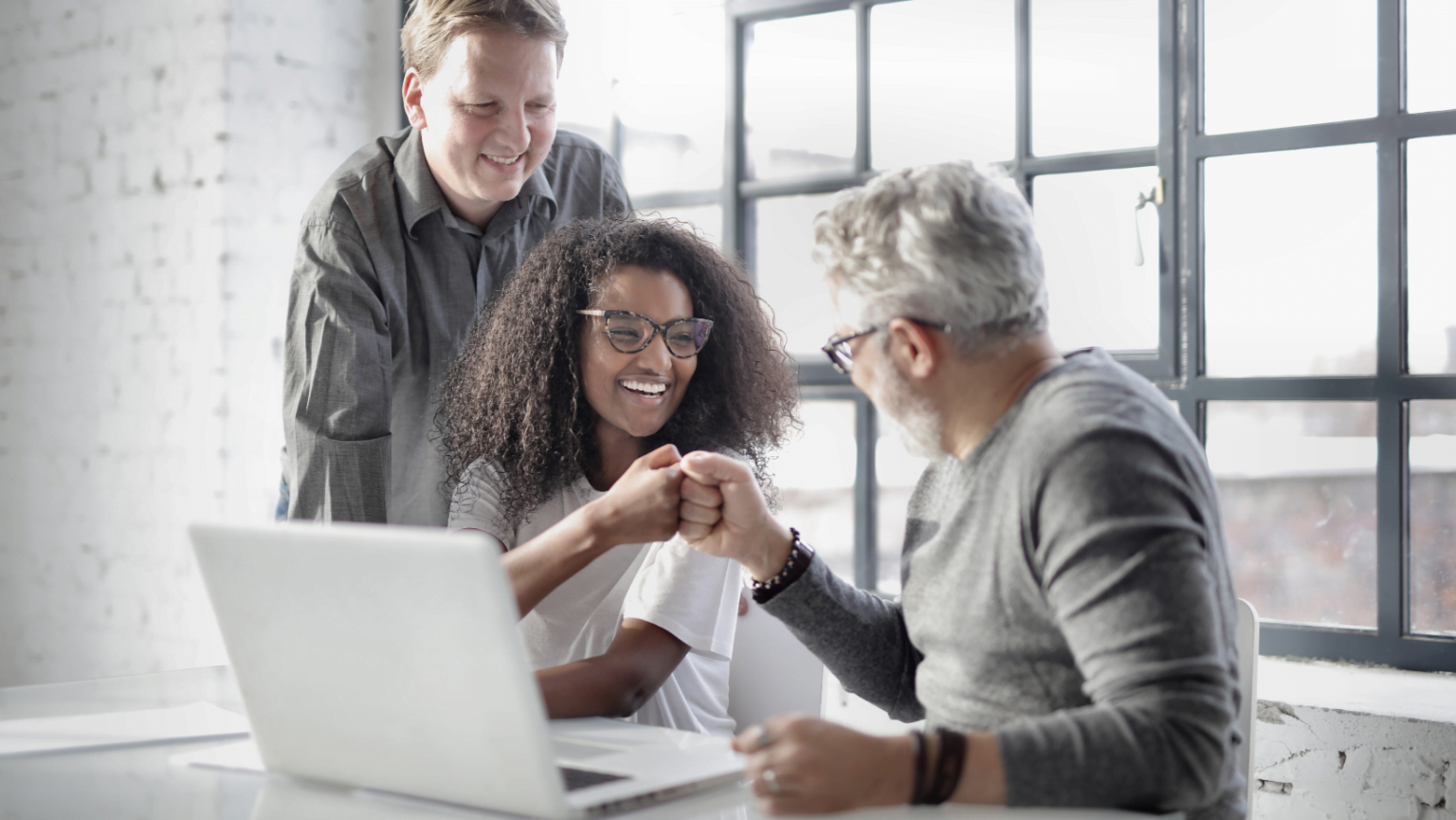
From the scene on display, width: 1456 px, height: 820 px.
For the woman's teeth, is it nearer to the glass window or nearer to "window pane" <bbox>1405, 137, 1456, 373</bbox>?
"window pane" <bbox>1405, 137, 1456, 373</bbox>

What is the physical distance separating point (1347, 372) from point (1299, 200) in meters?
0.33

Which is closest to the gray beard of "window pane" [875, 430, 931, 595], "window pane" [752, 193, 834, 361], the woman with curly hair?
the woman with curly hair

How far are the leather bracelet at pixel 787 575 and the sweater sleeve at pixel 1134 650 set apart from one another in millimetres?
414

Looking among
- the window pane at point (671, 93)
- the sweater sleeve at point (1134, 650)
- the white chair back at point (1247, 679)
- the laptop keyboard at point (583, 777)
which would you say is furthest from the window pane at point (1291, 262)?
the laptop keyboard at point (583, 777)

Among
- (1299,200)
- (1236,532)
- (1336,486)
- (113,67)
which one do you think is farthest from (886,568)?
(113,67)

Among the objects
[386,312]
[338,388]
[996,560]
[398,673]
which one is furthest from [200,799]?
[386,312]

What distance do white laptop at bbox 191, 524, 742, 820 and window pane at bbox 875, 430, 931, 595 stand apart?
170 centimetres

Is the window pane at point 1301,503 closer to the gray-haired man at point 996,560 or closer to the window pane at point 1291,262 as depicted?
the window pane at point 1291,262

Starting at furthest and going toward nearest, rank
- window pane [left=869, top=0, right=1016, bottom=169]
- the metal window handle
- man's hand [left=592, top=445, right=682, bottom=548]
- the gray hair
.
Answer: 1. window pane [left=869, top=0, right=1016, bottom=169]
2. the metal window handle
3. man's hand [left=592, top=445, right=682, bottom=548]
4. the gray hair

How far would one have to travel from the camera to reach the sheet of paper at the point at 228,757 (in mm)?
1137

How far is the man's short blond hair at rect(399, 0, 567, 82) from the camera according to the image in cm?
190

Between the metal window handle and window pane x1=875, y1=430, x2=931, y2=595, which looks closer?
the metal window handle

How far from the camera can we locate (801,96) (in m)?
2.89

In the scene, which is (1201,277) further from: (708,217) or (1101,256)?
(708,217)
